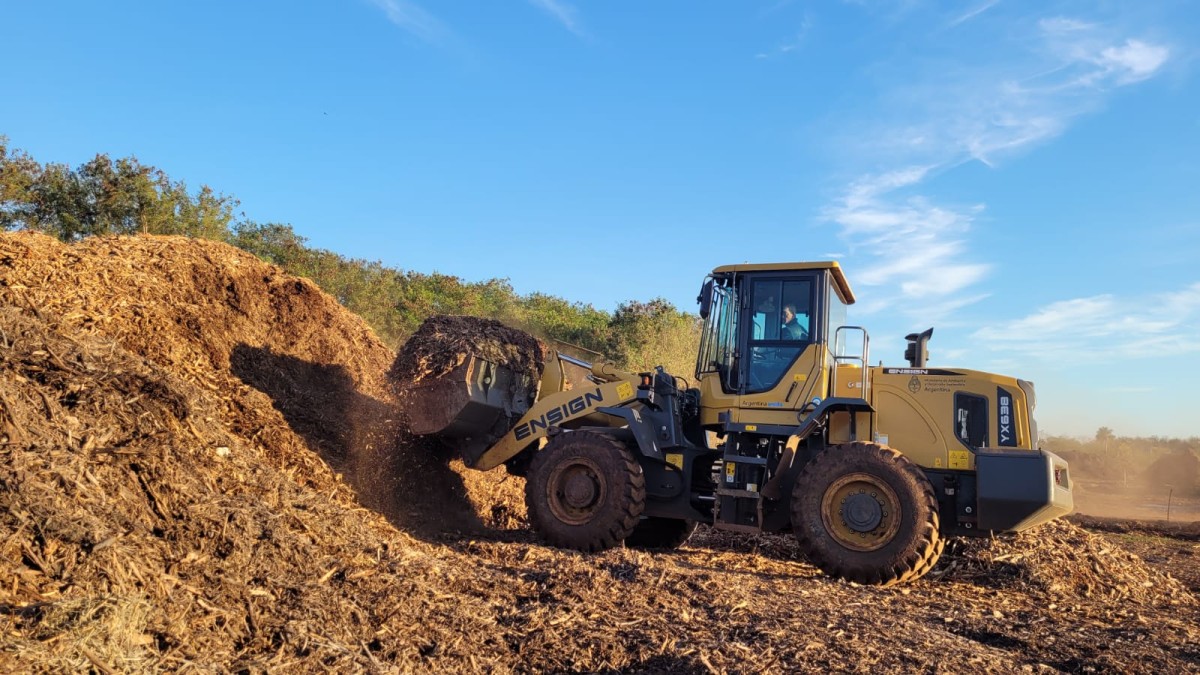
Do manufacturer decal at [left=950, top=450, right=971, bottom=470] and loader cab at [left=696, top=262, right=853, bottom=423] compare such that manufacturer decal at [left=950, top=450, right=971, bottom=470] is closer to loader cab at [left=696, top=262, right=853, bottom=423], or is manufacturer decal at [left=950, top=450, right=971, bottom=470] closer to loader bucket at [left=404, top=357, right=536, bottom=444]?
loader cab at [left=696, top=262, right=853, bottom=423]

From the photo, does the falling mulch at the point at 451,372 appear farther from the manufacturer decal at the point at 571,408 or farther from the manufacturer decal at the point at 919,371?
the manufacturer decal at the point at 919,371

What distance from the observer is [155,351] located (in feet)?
31.1

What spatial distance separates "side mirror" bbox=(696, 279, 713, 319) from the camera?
381 inches

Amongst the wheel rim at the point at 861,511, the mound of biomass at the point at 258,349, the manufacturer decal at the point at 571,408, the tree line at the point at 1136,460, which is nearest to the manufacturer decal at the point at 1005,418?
the wheel rim at the point at 861,511

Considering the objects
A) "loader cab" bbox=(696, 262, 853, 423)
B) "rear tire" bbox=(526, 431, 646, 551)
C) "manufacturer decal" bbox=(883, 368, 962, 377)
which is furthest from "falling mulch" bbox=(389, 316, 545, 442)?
"manufacturer decal" bbox=(883, 368, 962, 377)

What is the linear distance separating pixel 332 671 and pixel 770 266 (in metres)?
6.44

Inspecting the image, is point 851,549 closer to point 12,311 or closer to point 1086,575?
point 1086,575

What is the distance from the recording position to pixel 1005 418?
8.58m

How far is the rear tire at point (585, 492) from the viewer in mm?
9328

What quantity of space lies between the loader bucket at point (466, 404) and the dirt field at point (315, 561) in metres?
0.53

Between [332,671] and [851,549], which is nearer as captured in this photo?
[332,671]

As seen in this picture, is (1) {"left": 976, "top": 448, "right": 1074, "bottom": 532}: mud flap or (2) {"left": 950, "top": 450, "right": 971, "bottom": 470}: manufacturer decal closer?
(1) {"left": 976, "top": 448, "right": 1074, "bottom": 532}: mud flap

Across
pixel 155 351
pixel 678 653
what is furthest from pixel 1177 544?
pixel 155 351

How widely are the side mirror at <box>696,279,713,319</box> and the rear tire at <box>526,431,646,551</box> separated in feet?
5.60
